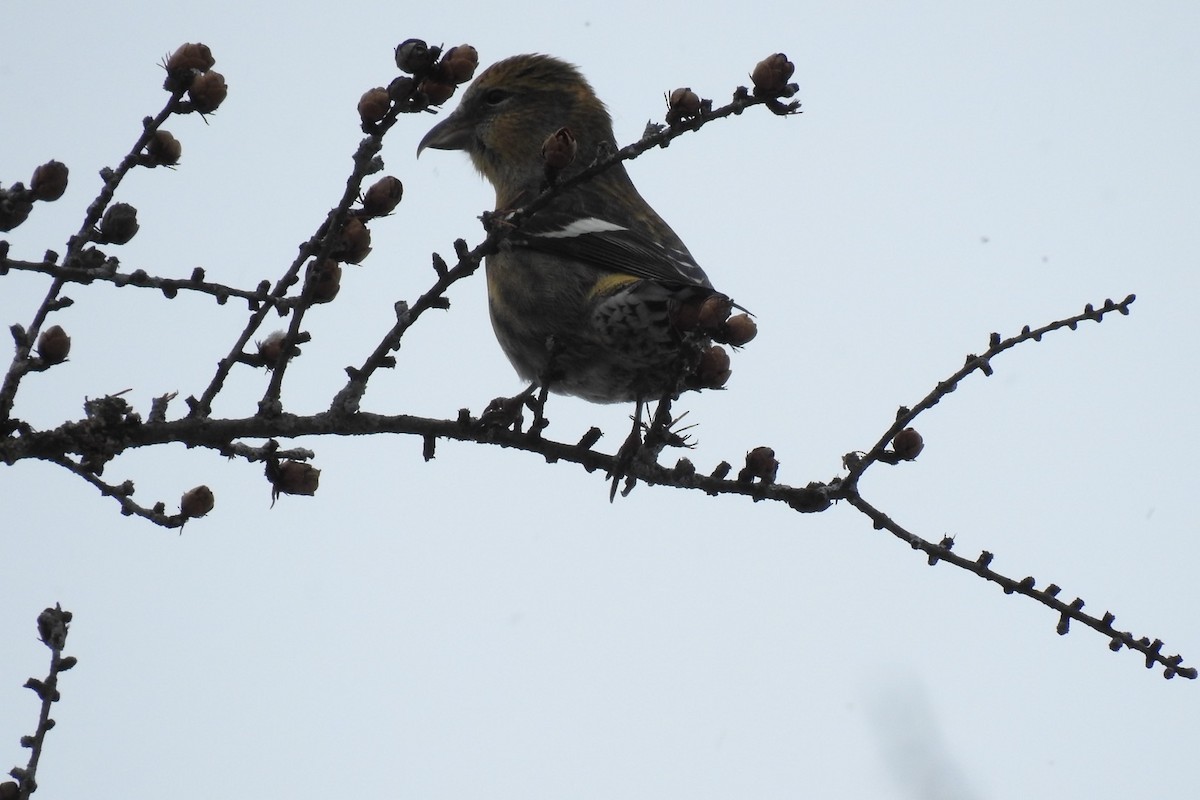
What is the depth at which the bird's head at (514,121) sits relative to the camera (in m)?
5.51

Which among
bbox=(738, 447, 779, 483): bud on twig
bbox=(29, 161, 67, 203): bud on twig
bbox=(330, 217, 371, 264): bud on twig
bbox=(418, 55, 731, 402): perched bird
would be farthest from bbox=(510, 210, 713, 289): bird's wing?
bbox=(29, 161, 67, 203): bud on twig

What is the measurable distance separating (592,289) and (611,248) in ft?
0.65

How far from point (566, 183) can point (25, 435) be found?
119cm

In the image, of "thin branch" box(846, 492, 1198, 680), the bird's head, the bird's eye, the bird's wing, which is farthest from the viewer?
the bird's eye

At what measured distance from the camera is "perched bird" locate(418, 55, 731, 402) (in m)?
3.77

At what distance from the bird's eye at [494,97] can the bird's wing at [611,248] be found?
1.23m

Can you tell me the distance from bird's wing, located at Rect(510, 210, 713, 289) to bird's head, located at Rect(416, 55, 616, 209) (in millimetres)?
845

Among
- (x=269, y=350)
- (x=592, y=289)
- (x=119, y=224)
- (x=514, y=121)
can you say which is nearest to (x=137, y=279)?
(x=119, y=224)

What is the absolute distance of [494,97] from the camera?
18.6 feet

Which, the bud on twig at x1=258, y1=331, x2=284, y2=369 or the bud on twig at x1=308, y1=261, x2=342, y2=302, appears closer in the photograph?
the bud on twig at x1=308, y1=261, x2=342, y2=302

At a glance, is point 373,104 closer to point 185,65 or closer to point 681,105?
point 185,65

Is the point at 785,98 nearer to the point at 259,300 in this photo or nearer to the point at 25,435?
the point at 259,300

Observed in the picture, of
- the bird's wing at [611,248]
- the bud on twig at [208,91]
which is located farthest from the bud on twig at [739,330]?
the bud on twig at [208,91]

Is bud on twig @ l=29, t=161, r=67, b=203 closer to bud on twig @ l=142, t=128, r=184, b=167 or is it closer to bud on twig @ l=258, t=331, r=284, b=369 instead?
bud on twig @ l=142, t=128, r=184, b=167
